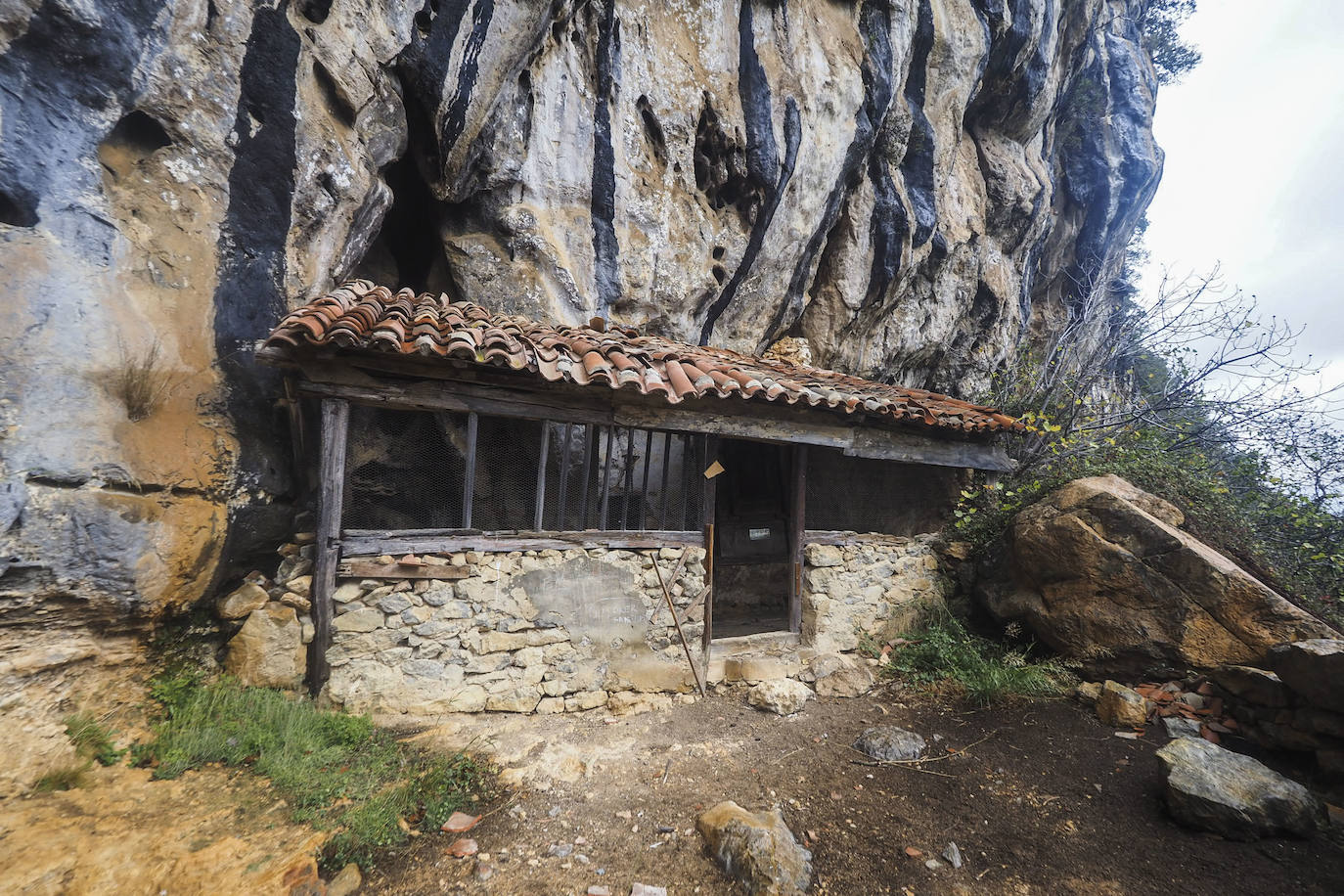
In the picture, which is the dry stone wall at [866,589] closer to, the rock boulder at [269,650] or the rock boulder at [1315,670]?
the rock boulder at [1315,670]

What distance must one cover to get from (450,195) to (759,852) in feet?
20.5

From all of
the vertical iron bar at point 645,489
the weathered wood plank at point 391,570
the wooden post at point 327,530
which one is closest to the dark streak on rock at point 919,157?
the vertical iron bar at point 645,489

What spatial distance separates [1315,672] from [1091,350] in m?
A: 6.11

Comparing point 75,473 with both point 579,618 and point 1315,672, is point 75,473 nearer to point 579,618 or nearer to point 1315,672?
point 579,618

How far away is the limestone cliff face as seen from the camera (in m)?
3.00

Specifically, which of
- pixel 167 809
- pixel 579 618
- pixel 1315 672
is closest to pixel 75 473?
pixel 167 809

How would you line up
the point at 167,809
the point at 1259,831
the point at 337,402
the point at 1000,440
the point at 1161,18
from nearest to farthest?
the point at 167,809 → the point at 1259,831 → the point at 337,402 → the point at 1000,440 → the point at 1161,18

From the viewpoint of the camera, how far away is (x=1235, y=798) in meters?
2.83

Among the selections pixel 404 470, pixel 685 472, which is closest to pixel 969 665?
pixel 685 472

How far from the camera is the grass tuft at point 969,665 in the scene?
460cm

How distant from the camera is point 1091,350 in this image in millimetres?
8000

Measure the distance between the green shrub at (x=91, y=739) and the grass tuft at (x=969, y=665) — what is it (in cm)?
589

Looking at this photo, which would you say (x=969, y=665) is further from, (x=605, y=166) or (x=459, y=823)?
(x=605, y=166)

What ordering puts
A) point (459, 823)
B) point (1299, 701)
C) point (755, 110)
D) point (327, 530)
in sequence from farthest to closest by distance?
point (755, 110), point (327, 530), point (1299, 701), point (459, 823)
